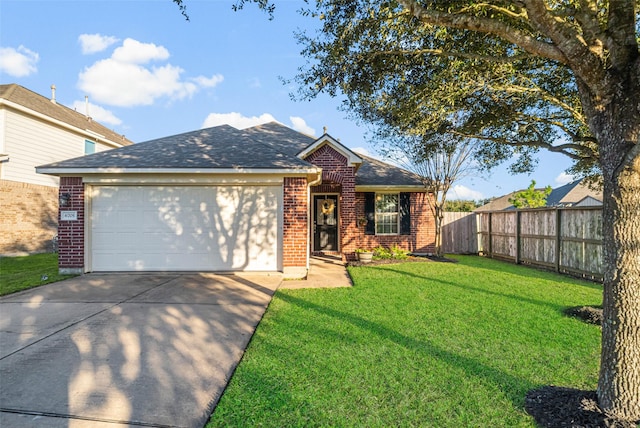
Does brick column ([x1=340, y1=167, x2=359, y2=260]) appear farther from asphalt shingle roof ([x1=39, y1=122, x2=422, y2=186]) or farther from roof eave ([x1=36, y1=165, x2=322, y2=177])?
roof eave ([x1=36, y1=165, x2=322, y2=177])

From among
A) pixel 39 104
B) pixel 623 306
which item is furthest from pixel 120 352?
pixel 39 104

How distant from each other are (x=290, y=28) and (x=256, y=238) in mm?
4898

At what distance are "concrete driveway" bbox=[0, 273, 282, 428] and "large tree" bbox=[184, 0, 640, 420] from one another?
10.9ft

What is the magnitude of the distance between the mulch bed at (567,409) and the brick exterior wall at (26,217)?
1643cm

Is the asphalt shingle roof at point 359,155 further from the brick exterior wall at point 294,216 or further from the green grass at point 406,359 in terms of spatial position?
the green grass at point 406,359

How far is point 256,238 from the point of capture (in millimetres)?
8344

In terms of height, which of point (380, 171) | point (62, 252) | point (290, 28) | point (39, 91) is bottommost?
point (62, 252)

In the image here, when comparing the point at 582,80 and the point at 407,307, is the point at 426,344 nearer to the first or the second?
the point at 407,307

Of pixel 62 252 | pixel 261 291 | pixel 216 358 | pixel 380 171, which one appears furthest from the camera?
pixel 380 171

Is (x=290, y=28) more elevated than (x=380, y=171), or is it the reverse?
(x=290, y=28)

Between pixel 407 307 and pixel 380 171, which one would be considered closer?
pixel 407 307

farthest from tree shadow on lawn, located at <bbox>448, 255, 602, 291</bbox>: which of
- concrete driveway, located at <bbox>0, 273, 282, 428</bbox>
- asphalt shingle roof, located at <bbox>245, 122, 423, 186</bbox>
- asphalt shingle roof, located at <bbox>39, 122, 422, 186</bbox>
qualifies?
concrete driveway, located at <bbox>0, 273, 282, 428</bbox>

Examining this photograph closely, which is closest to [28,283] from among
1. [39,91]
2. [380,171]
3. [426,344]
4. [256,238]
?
[256,238]

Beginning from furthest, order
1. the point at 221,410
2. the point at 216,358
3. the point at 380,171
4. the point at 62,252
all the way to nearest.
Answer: the point at 380,171 → the point at 62,252 → the point at 216,358 → the point at 221,410
